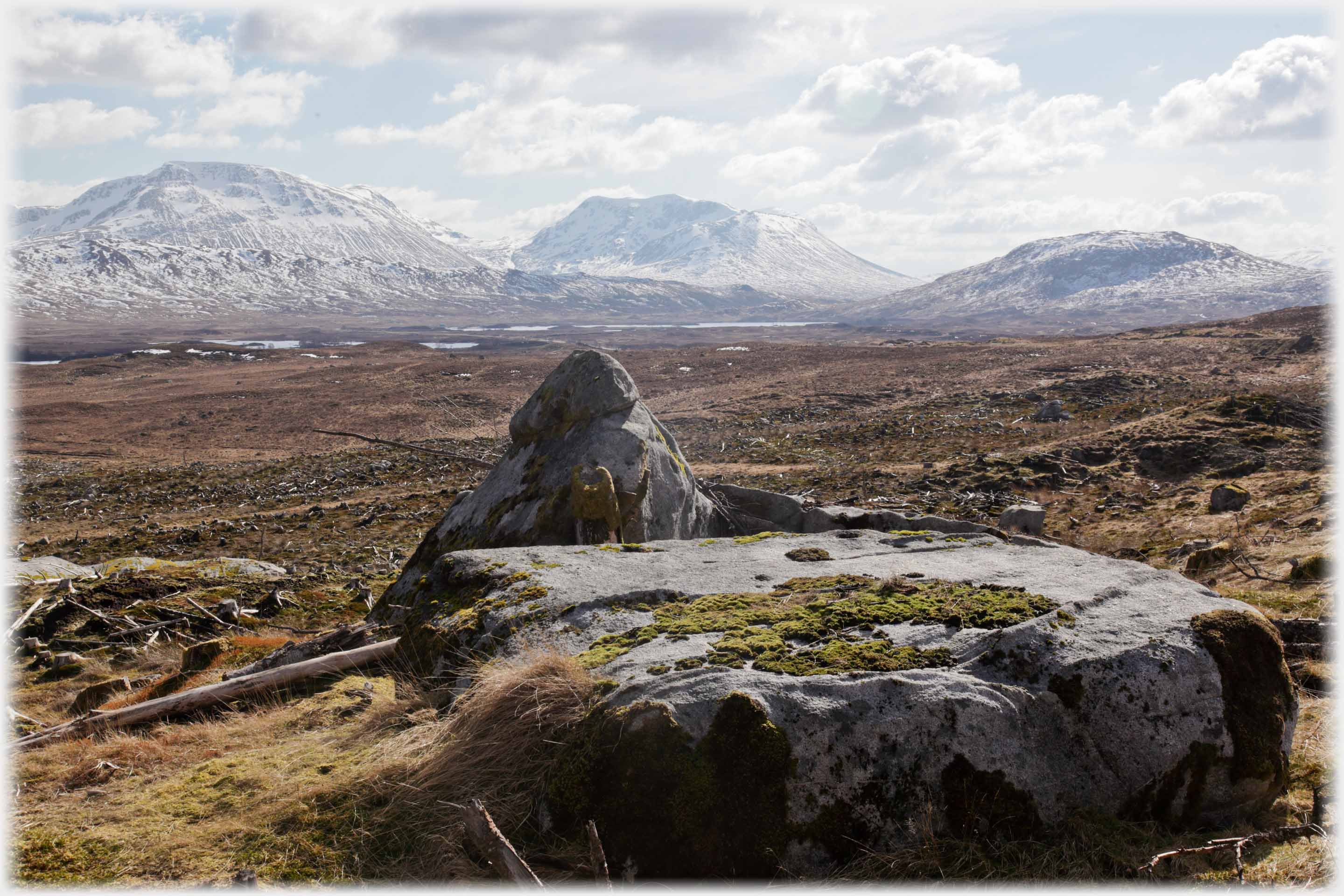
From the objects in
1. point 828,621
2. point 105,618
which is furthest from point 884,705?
point 105,618

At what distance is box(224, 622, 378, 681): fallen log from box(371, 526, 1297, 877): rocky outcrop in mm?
2446

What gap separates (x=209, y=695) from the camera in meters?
6.39

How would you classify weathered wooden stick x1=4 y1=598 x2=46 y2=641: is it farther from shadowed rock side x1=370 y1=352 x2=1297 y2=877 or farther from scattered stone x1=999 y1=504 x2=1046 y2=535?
scattered stone x1=999 y1=504 x2=1046 y2=535

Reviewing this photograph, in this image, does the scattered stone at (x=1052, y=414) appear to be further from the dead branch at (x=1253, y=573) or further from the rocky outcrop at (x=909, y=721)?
the rocky outcrop at (x=909, y=721)

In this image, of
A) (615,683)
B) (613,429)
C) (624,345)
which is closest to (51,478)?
(613,429)

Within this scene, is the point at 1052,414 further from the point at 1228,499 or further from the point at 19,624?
the point at 19,624

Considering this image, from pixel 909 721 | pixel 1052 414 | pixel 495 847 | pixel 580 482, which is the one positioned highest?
pixel 580 482

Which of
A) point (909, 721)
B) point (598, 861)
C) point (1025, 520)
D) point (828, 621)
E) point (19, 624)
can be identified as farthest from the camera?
point (1025, 520)

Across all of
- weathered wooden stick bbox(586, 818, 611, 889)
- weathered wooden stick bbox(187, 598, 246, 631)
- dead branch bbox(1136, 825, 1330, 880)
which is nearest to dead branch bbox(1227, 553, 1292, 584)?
dead branch bbox(1136, 825, 1330, 880)

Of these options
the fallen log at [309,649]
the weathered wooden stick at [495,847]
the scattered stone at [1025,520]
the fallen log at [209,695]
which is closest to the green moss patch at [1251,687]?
the weathered wooden stick at [495,847]

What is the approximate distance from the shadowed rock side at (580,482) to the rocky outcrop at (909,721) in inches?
151

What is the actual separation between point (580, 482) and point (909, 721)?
5.81 metres

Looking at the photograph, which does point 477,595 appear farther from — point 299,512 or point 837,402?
point 837,402

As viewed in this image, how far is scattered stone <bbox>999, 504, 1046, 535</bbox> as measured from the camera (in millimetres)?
15164
